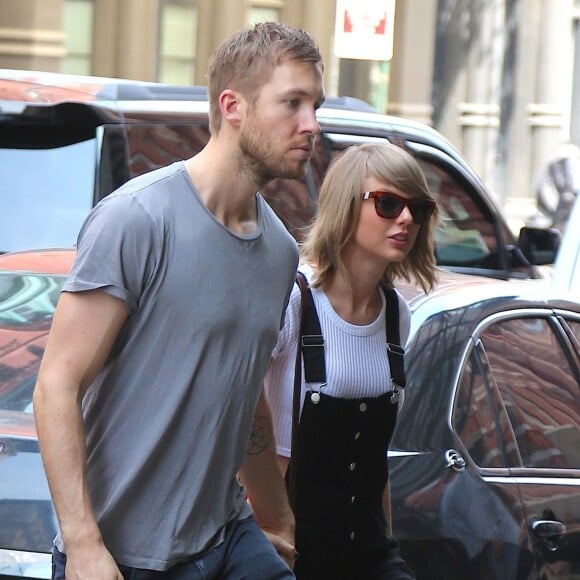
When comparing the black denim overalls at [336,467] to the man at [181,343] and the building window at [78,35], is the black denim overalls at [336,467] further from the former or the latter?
the building window at [78,35]

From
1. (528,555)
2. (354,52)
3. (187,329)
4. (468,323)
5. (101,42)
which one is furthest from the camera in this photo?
(101,42)

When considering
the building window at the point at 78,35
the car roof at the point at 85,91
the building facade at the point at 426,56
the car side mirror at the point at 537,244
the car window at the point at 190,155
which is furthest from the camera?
the building window at the point at 78,35

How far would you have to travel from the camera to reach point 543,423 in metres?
4.96

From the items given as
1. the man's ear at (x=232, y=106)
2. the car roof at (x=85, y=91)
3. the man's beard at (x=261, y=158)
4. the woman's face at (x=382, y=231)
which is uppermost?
the man's ear at (x=232, y=106)

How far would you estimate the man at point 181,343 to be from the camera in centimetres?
287

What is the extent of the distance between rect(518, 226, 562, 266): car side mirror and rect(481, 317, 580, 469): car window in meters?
3.18

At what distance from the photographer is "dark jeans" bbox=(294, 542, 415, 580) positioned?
3.75 m

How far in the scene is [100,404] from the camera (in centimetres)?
300

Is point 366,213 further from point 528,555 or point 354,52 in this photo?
point 354,52

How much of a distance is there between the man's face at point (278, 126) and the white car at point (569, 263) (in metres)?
4.33

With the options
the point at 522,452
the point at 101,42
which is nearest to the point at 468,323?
the point at 522,452

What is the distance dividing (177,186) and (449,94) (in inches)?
870

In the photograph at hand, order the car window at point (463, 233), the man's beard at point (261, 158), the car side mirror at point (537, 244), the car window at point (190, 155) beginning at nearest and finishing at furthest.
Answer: the man's beard at point (261, 158) < the car window at point (190, 155) < the car window at point (463, 233) < the car side mirror at point (537, 244)

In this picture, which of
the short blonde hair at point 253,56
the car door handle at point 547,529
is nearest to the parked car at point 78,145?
the car door handle at point 547,529
